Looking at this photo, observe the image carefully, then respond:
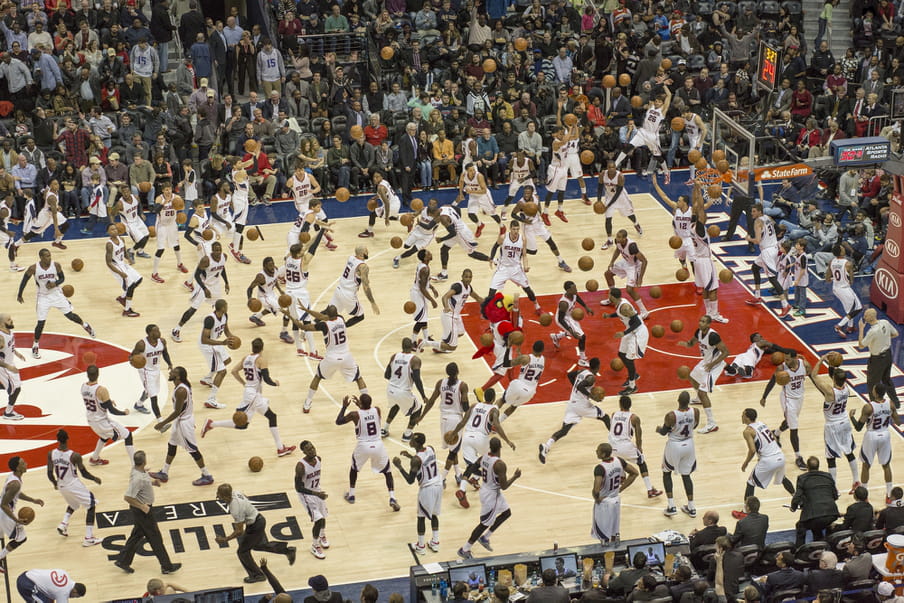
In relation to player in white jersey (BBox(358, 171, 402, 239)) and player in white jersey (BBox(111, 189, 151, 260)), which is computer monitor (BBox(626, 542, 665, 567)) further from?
player in white jersey (BBox(111, 189, 151, 260))

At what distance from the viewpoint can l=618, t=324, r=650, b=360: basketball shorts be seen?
23484mm

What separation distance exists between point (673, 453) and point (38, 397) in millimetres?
10596

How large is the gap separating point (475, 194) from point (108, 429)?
10548 mm

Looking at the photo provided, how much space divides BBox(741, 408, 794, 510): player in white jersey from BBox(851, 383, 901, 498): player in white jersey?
1.36m

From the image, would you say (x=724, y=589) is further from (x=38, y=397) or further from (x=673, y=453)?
(x=38, y=397)

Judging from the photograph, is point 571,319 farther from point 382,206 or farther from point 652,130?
point 652,130

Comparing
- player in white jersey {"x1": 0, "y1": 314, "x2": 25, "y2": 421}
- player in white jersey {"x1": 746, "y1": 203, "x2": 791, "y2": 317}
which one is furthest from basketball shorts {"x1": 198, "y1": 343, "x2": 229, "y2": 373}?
player in white jersey {"x1": 746, "y1": 203, "x2": 791, "y2": 317}

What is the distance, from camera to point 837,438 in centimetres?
2120

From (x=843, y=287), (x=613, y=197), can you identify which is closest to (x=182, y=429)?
(x=613, y=197)

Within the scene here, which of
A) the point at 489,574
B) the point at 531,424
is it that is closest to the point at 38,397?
the point at 531,424

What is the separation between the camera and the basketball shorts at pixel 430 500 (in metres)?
19.4

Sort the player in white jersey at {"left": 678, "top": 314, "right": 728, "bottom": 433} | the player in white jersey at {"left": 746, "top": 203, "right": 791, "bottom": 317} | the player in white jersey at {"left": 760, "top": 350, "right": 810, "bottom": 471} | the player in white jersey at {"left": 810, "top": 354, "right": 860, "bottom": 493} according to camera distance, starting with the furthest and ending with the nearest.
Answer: the player in white jersey at {"left": 746, "top": 203, "right": 791, "bottom": 317}
the player in white jersey at {"left": 678, "top": 314, "right": 728, "bottom": 433}
the player in white jersey at {"left": 760, "top": 350, "right": 810, "bottom": 471}
the player in white jersey at {"left": 810, "top": 354, "right": 860, "bottom": 493}

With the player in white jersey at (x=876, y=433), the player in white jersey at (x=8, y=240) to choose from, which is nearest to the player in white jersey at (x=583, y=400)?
the player in white jersey at (x=876, y=433)

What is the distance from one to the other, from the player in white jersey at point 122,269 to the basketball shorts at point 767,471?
12020 millimetres
